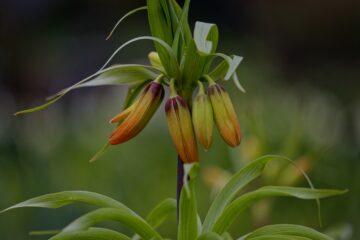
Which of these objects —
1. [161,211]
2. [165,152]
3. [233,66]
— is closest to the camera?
[233,66]

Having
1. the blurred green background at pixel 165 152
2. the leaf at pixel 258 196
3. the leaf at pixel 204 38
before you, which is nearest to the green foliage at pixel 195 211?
the leaf at pixel 258 196

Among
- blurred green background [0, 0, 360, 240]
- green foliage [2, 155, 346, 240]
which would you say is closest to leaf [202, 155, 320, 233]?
green foliage [2, 155, 346, 240]

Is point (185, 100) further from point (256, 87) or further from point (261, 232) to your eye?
point (256, 87)

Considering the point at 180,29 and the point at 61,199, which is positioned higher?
the point at 180,29

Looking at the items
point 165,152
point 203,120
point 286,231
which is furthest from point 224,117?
point 165,152

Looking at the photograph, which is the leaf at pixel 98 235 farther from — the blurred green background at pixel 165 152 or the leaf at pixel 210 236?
the blurred green background at pixel 165 152

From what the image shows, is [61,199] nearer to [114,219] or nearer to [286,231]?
[114,219]
